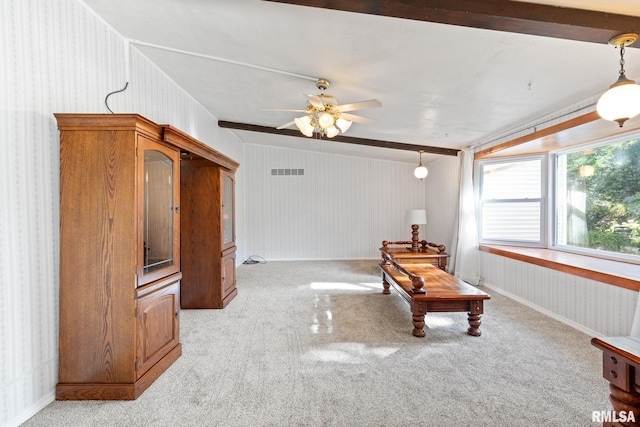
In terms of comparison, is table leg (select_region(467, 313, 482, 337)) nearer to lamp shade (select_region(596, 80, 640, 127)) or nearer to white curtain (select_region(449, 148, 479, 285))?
lamp shade (select_region(596, 80, 640, 127))

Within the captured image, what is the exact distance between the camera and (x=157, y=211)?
217 cm

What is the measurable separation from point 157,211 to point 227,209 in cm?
164

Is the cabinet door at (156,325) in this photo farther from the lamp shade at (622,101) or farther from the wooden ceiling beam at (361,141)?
the wooden ceiling beam at (361,141)

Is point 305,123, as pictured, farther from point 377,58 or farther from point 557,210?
point 557,210

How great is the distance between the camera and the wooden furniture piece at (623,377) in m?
1.07

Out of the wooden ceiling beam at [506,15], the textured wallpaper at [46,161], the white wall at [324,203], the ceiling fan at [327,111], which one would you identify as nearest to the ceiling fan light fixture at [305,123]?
the ceiling fan at [327,111]

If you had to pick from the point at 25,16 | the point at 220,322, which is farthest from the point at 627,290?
the point at 25,16

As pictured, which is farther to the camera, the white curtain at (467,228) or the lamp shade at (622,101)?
the white curtain at (467,228)

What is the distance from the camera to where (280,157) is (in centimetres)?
684

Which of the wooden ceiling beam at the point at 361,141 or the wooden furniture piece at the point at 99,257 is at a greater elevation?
the wooden ceiling beam at the point at 361,141

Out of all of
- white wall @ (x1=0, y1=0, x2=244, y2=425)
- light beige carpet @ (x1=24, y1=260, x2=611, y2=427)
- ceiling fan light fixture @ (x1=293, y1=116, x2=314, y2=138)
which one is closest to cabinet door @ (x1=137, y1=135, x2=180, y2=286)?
white wall @ (x1=0, y1=0, x2=244, y2=425)

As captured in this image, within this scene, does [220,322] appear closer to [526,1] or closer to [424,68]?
[424,68]

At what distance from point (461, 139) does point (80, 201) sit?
185 inches

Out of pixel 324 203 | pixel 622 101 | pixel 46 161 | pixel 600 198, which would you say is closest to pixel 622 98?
pixel 622 101
